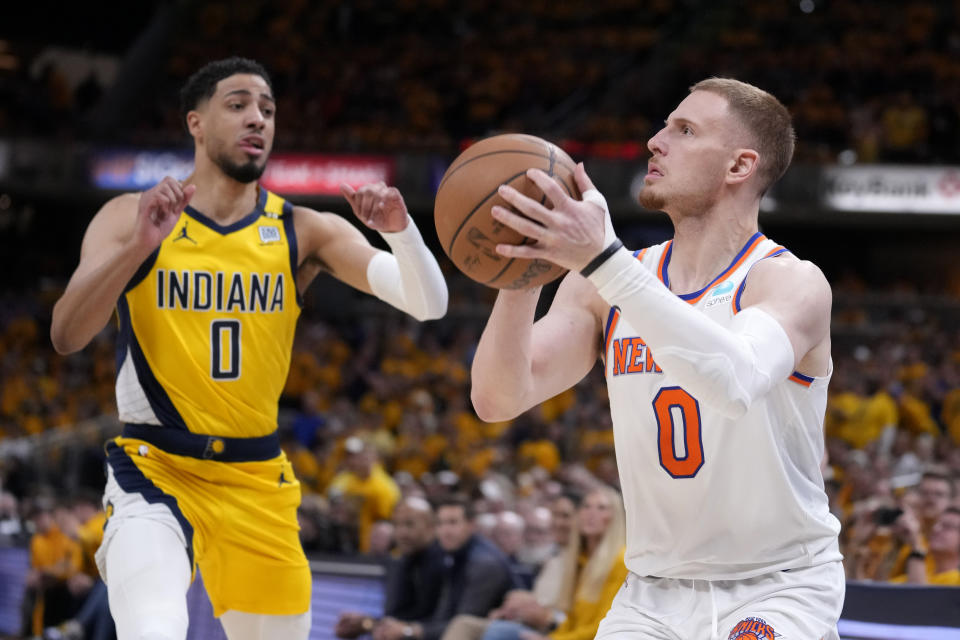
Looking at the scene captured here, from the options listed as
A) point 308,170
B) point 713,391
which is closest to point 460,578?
point 713,391

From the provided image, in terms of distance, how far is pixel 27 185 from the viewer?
23.5 m

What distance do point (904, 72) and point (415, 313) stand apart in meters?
18.1

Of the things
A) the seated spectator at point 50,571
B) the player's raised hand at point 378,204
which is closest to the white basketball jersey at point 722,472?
the player's raised hand at point 378,204

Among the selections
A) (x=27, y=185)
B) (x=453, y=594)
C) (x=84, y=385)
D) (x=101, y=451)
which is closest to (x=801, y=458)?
(x=453, y=594)

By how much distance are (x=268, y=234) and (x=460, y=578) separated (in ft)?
10.8

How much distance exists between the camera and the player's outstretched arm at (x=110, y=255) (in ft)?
12.7

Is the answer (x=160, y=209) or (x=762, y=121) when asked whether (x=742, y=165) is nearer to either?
(x=762, y=121)

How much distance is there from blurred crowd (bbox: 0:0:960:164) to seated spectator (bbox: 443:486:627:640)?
14.6m

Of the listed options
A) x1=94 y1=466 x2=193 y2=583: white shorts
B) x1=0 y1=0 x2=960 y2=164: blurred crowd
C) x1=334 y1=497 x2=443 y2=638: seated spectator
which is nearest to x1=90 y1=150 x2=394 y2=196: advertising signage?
x1=0 y1=0 x2=960 y2=164: blurred crowd

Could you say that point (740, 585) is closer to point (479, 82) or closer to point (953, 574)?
point (953, 574)

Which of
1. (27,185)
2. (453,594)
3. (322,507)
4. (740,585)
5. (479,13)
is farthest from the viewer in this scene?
(479,13)

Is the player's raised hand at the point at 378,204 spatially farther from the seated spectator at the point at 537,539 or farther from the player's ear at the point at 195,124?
the seated spectator at the point at 537,539

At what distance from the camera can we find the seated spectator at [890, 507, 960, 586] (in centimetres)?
602

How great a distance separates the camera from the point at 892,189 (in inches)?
755
